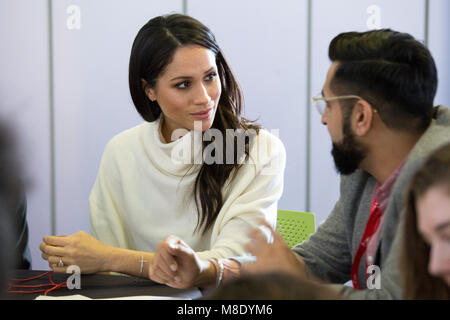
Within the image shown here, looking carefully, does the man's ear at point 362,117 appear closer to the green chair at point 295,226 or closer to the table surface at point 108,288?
the table surface at point 108,288

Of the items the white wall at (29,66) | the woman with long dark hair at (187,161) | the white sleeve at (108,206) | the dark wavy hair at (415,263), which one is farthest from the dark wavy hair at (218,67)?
the white wall at (29,66)

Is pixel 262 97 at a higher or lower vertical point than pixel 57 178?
higher

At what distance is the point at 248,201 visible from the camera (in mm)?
2082

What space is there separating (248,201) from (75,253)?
649 millimetres

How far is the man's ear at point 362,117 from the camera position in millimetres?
1570

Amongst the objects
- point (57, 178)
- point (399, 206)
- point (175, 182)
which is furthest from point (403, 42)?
point (57, 178)

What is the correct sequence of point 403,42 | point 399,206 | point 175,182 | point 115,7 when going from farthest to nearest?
point 115,7, point 175,182, point 403,42, point 399,206

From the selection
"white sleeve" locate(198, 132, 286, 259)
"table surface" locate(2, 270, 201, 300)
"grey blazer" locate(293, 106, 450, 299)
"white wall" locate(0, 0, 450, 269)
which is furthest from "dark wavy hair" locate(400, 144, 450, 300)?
"white wall" locate(0, 0, 450, 269)

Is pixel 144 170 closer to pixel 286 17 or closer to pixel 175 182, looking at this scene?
pixel 175 182

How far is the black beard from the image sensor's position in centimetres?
161

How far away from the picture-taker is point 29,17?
3.76 meters

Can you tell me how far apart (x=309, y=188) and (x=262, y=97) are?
2.38 ft

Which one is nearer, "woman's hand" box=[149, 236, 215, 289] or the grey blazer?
the grey blazer

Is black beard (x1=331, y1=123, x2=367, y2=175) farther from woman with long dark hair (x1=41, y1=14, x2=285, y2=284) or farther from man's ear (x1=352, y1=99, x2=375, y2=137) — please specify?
woman with long dark hair (x1=41, y1=14, x2=285, y2=284)
